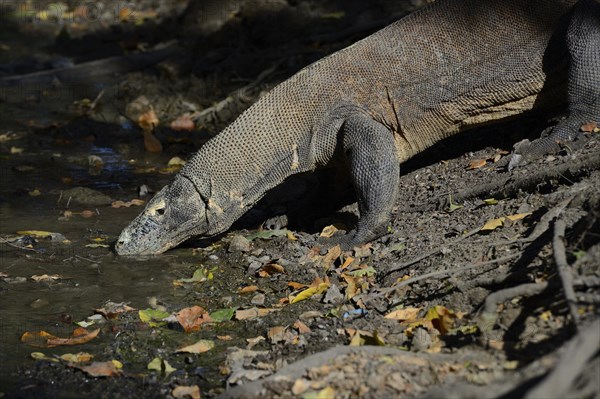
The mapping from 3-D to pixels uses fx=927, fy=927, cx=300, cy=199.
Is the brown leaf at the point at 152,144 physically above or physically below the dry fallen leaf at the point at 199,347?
below

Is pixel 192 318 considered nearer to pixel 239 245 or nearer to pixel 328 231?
pixel 239 245

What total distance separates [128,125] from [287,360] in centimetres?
642

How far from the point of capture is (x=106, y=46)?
1417 centimetres

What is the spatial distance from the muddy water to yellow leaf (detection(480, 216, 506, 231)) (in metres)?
2.15

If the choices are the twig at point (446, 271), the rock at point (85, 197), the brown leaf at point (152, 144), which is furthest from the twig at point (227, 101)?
the twig at point (446, 271)

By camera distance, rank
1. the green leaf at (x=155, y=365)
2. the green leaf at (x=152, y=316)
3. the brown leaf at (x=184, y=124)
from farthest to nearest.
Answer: the brown leaf at (x=184, y=124) < the green leaf at (x=152, y=316) < the green leaf at (x=155, y=365)

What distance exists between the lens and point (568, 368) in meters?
3.43

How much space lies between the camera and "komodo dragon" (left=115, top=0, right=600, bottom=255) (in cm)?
685

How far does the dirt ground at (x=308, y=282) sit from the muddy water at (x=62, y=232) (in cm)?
2

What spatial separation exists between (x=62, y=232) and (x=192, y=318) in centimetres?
A: 228

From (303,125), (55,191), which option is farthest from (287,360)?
(55,191)

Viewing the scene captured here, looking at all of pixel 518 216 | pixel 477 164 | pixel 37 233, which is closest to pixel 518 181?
pixel 518 216

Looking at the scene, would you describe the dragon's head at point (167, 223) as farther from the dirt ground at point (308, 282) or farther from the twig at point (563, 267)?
the twig at point (563, 267)

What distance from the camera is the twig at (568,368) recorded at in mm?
3367
